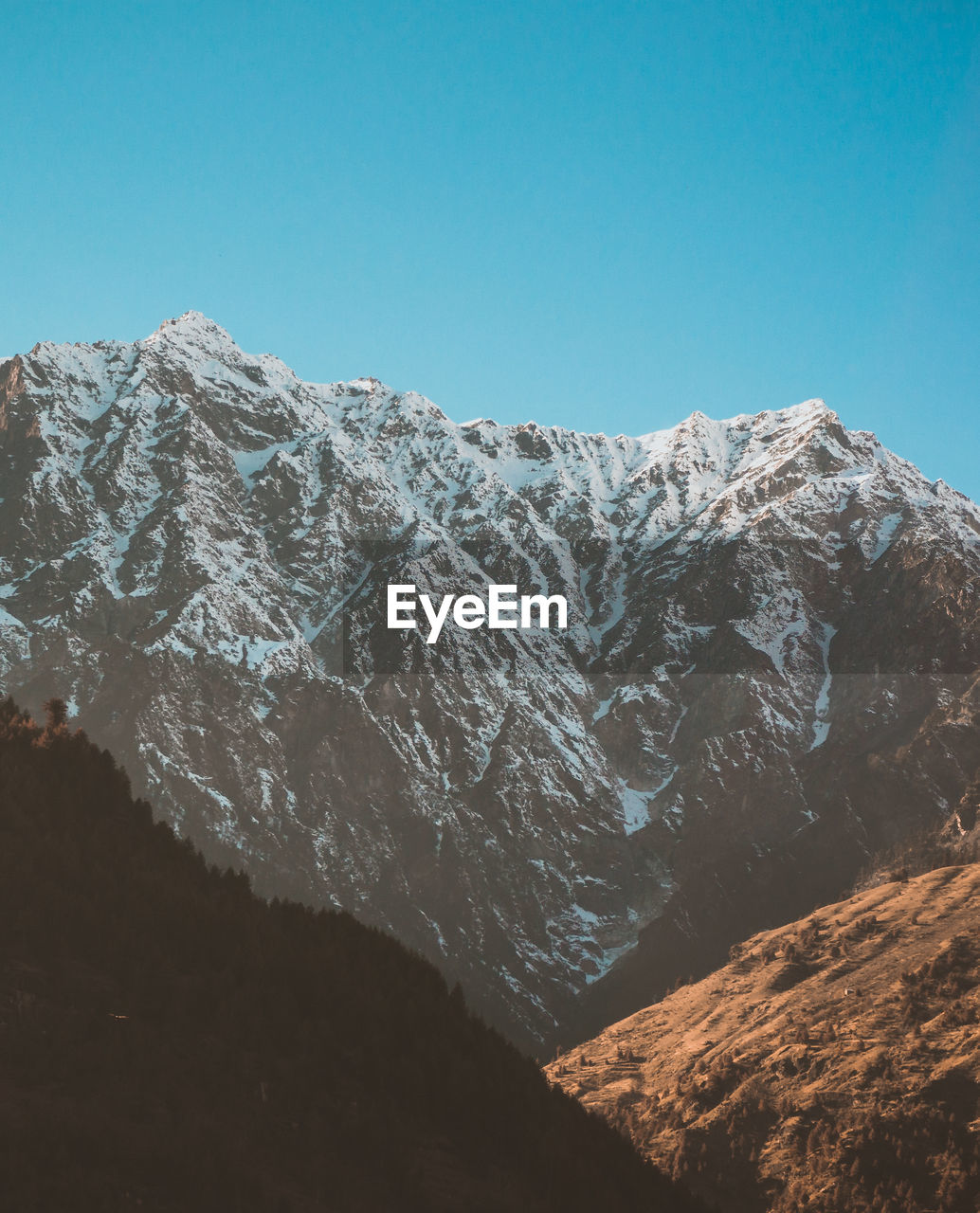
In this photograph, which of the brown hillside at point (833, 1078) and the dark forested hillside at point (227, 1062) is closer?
the dark forested hillside at point (227, 1062)

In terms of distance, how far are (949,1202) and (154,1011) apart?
9253 cm

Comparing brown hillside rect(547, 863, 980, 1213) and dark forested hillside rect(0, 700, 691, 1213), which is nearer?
dark forested hillside rect(0, 700, 691, 1213)

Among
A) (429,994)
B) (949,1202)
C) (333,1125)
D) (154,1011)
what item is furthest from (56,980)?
(949,1202)

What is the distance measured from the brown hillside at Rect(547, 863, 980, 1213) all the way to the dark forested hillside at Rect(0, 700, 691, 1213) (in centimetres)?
7646

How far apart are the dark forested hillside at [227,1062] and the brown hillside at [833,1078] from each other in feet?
251

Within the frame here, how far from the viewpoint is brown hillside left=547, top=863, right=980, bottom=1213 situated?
126m

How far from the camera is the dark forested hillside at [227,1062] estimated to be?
140 feet

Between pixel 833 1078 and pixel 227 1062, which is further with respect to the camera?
pixel 833 1078

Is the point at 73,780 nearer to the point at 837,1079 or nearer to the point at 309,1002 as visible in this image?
the point at 309,1002

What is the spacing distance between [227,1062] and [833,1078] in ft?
367

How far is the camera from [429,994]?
6500 cm

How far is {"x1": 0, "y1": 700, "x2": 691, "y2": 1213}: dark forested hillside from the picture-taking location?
4278 cm

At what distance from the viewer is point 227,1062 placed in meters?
52.2

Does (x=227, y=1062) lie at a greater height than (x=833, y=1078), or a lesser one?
greater
